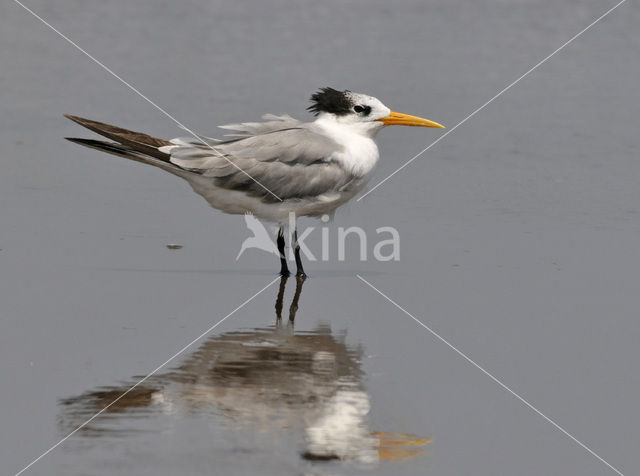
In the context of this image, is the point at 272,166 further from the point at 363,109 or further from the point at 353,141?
the point at 363,109

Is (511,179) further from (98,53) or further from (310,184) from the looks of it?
(98,53)

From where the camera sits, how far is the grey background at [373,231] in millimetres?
3812

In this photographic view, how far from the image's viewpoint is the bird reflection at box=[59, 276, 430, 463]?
12.1 ft

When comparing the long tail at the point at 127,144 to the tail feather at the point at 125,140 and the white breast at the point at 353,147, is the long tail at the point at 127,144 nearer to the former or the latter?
the tail feather at the point at 125,140

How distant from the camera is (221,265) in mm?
6172

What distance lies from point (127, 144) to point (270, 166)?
0.78m

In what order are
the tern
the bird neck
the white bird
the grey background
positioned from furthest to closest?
the white bird
the bird neck
the tern
the grey background

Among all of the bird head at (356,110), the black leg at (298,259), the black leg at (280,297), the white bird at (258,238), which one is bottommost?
the black leg at (280,297)

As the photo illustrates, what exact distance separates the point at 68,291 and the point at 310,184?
4.87 ft

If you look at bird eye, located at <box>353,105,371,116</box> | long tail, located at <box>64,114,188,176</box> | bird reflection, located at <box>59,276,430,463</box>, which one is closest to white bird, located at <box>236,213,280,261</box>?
long tail, located at <box>64,114,188,176</box>

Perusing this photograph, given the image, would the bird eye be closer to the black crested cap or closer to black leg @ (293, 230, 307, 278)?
the black crested cap

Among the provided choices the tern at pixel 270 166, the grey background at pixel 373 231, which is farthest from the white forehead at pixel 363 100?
the grey background at pixel 373 231

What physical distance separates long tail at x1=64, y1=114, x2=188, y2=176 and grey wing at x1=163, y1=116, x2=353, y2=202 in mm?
74

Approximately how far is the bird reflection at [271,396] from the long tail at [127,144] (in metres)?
1.57
